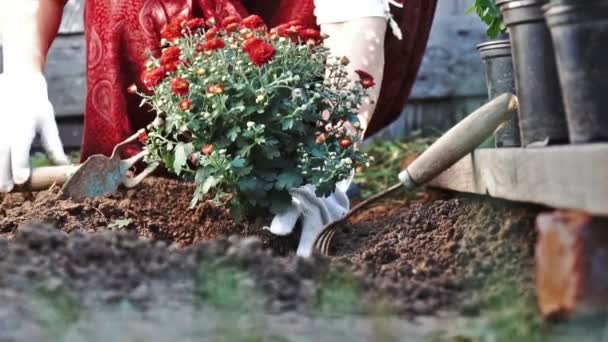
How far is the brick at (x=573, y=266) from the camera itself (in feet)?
4.25

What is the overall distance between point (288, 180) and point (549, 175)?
0.98 meters

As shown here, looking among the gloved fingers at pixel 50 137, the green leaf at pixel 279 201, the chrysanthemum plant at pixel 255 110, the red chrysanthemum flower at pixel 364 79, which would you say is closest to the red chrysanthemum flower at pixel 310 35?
the chrysanthemum plant at pixel 255 110

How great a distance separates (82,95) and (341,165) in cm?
279

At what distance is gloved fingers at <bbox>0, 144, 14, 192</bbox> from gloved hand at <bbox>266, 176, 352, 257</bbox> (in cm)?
80

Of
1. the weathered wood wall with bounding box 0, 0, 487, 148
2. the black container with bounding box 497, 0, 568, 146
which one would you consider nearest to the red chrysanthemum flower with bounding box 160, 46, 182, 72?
the black container with bounding box 497, 0, 568, 146

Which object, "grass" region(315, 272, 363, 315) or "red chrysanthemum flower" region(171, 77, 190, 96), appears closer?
"grass" region(315, 272, 363, 315)

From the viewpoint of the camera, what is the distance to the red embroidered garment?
2904 millimetres

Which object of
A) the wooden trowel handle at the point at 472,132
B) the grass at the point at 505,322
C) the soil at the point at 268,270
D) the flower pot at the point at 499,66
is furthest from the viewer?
the flower pot at the point at 499,66

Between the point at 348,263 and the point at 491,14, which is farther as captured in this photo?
the point at 491,14

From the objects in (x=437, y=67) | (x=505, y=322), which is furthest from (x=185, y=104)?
(x=437, y=67)

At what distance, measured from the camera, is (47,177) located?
9.39ft

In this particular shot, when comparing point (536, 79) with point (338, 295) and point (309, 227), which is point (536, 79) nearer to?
point (338, 295)

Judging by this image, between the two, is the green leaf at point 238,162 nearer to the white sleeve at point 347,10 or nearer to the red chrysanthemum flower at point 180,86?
the red chrysanthemum flower at point 180,86

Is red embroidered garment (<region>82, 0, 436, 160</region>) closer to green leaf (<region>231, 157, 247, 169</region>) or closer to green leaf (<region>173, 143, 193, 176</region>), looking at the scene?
green leaf (<region>173, 143, 193, 176</region>)
